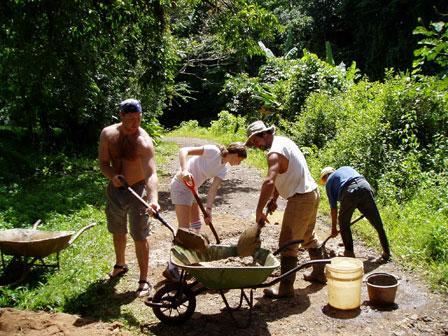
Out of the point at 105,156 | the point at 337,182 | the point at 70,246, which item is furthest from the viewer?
the point at 70,246

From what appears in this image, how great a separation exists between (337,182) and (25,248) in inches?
139

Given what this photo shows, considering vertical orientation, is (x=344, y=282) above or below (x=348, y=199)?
below

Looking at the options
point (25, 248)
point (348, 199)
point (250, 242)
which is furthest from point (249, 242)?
point (25, 248)

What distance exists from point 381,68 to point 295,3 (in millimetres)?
6362

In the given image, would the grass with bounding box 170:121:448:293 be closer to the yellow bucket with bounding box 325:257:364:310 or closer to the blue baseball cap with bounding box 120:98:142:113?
the yellow bucket with bounding box 325:257:364:310

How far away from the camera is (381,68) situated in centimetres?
2011

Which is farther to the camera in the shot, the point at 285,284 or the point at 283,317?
the point at 285,284

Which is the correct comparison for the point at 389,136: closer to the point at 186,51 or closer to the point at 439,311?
the point at 439,311

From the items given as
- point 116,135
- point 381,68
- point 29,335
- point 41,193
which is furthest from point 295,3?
point 29,335

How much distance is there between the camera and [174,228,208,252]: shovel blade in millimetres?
4441

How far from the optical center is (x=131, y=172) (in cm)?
508

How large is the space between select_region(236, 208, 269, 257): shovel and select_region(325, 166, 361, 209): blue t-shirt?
1568 mm

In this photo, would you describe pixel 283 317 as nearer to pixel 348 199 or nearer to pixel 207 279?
pixel 207 279

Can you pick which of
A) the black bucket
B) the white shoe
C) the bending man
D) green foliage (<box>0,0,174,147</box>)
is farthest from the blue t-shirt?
green foliage (<box>0,0,174,147</box>)
